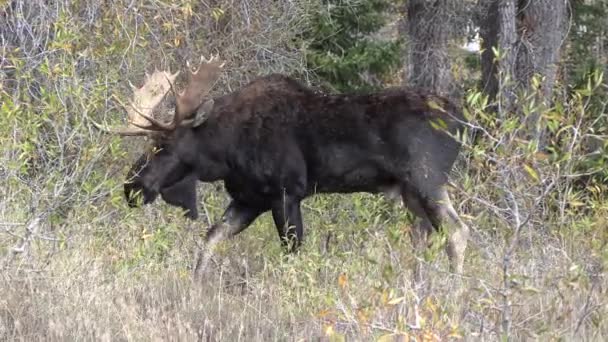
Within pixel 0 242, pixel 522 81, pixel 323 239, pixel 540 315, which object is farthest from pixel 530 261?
pixel 522 81

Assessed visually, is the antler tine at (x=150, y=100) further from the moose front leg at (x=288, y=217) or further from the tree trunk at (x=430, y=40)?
the tree trunk at (x=430, y=40)

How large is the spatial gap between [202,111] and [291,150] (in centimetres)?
84

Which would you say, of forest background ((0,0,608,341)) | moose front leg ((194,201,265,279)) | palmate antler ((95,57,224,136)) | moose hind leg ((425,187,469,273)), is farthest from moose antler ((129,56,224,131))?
moose hind leg ((425,187,469,273))

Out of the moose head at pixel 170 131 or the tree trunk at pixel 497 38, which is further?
the tree trunk at pixel 497 38

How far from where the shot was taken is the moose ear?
9.38m

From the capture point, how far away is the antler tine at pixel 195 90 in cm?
935

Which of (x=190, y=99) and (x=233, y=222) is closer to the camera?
(x=190, y=99)

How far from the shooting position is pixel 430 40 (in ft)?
49.3

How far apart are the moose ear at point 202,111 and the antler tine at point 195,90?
39 millimetres

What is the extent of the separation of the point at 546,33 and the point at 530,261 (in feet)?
21.6

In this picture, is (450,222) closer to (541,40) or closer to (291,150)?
(291,150)

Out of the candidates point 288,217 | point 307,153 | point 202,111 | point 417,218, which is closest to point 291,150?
point 307,153

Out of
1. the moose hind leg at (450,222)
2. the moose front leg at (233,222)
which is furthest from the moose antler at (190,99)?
the moose hind leg at (450,222)

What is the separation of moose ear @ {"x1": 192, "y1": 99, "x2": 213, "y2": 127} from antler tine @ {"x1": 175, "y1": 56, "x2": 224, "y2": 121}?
4 centimetres
